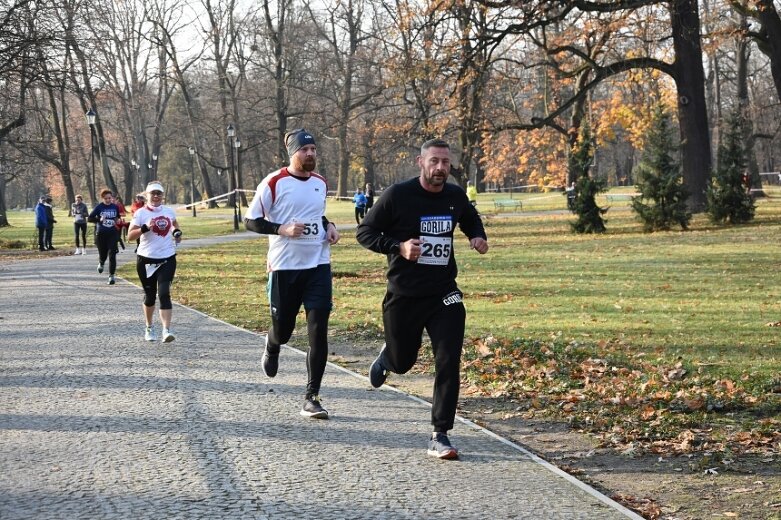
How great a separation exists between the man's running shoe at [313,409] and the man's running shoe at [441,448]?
4.29ft

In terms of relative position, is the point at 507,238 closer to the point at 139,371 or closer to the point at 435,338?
the point at 139,371

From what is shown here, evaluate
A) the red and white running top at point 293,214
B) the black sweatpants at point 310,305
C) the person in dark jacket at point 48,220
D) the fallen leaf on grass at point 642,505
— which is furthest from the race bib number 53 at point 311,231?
the person in dark jacket at point 48,220

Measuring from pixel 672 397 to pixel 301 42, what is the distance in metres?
55.6

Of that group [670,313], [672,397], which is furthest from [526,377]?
[670,313]

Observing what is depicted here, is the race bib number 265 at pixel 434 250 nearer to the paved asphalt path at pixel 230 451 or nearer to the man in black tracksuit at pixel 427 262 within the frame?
the man in black tracksuit at pixel 427 262

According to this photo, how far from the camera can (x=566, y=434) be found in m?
7.61

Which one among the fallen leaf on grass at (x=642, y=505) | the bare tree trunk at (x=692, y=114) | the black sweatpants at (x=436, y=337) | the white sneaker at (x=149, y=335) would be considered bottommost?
the fallen leaf on grass at (x=642, y=505)

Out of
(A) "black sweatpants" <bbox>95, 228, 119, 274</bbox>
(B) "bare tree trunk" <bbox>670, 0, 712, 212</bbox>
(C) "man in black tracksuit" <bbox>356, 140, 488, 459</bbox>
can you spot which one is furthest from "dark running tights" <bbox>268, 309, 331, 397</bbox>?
(B) "bare tree trunk" <bbox>670, 0, 712, 212</bbox>

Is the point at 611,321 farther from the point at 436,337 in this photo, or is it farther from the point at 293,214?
the point at 436,337

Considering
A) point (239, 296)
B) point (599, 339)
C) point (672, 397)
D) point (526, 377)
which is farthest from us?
point (239, 296)

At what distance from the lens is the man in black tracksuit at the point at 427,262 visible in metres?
6.64

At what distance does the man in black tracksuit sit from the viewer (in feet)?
21.8

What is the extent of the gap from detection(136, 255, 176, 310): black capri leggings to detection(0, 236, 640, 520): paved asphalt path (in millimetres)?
920

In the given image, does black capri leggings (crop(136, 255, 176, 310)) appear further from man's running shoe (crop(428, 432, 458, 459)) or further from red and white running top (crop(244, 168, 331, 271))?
man's running shoe (crop(428, 432, 458, 459))
